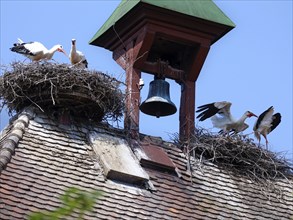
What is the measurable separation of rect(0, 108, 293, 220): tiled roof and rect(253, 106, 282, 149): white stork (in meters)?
1.89

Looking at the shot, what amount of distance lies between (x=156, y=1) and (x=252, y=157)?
259 centimetres

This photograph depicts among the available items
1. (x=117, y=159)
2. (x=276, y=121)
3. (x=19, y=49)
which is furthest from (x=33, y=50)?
(x=276, y=121)

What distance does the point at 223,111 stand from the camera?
13273 millimetres

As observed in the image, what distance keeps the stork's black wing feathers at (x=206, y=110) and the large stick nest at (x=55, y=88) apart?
9.13 feet

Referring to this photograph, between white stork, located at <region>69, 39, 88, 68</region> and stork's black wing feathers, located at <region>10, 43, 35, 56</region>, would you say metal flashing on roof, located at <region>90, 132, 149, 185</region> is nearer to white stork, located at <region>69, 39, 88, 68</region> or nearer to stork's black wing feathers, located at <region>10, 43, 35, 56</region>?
white stork, located at <region>69, 39, 88, 68</region>

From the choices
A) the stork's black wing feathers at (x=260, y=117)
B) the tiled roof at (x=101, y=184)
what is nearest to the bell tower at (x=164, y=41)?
the tiled roof at (x=101, y=184)

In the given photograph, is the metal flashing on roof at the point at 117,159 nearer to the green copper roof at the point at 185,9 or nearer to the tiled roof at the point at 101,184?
the tiled roof at the point at 101,184

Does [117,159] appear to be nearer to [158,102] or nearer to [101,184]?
[101,184]

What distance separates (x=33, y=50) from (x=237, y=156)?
320 centimetres

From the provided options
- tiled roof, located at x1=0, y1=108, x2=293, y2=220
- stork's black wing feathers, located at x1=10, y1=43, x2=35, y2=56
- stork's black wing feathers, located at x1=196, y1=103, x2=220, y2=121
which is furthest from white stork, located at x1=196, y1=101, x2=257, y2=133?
stork's black wing feathers, located at x1=10, y1=43, x2=35, y2=56

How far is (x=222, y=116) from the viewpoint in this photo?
13.2 meters

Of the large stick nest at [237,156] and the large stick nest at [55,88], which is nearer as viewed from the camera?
the large stick nest at [55,88]

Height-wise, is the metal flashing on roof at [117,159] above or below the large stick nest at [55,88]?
below

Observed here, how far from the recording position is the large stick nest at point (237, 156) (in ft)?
37.4
